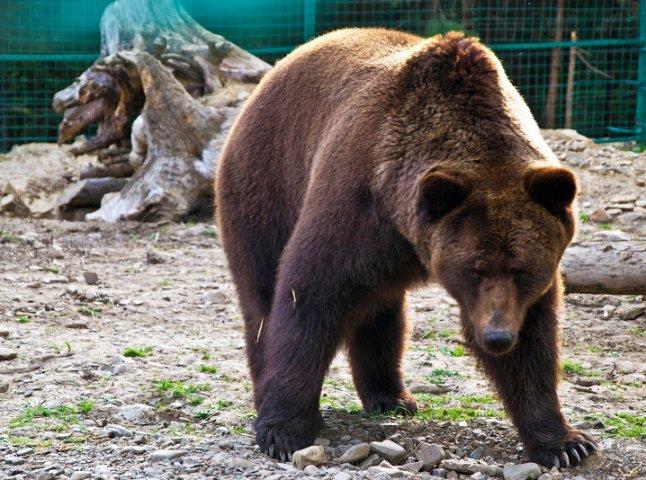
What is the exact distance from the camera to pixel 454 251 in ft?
14.2

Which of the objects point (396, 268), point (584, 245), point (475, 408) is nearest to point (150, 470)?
point (396, 268)

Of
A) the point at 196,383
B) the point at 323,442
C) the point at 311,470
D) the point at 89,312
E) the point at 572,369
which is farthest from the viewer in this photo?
the point at 89,312

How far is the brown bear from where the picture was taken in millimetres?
4270

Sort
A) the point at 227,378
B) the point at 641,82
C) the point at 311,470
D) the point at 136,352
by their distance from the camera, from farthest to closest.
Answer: the point at 641,82 → the point at 136,352 → the point at 227,378 → the point at 311,470

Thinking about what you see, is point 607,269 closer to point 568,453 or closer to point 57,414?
point 568,453

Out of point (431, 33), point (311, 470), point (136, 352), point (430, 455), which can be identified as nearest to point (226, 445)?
point (311, 470)

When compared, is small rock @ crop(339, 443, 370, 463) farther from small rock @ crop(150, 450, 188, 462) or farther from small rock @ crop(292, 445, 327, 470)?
small rock @ crop(150, 450, 188, 462)

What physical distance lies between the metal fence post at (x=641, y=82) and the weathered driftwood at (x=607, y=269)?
8179 millimetres

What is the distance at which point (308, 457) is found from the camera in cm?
458

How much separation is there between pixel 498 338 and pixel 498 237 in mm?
413

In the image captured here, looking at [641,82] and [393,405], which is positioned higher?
[641,82]

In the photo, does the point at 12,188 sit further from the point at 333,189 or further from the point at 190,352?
the point at 333,189

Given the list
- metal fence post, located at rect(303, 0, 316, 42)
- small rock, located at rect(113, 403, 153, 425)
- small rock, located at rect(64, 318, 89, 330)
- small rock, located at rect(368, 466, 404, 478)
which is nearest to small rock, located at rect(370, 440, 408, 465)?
small rock, located at rect(368, 466, 404, 478)

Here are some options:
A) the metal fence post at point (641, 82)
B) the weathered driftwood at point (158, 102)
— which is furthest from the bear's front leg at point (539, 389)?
the metal fence post at point (641, 82)
